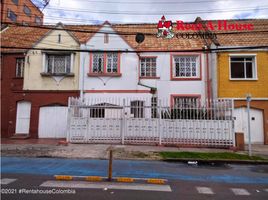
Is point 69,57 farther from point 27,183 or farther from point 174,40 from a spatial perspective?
point 27,183

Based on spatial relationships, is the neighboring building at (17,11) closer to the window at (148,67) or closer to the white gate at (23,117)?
the white gate at (23,117)

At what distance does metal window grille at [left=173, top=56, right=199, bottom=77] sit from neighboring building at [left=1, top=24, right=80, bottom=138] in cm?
722

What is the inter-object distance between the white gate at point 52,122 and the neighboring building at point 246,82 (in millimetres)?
10678

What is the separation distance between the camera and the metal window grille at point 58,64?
17750 mm

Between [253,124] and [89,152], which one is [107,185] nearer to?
[89,152]

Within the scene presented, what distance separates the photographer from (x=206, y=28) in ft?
59.4

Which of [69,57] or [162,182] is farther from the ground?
[69,57]

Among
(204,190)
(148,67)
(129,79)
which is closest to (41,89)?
(129,79)

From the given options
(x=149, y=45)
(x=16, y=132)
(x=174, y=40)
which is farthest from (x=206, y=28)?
(x=16, y=132)

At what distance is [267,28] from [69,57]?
14.9 metres

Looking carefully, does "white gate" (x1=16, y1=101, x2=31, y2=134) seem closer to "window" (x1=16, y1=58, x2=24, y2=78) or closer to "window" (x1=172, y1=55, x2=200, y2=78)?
"window" (x1=16, y1=58, x2=24, y2=78)

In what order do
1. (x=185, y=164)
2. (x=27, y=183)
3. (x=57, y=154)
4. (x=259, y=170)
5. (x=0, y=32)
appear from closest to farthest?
(x=27, y=183) < (x=259, y=170) < (x=185, y=164) < (x=57, y=154) < (x=0, y=32)

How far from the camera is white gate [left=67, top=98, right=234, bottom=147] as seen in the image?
13.3 metres

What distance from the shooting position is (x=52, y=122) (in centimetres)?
1728
